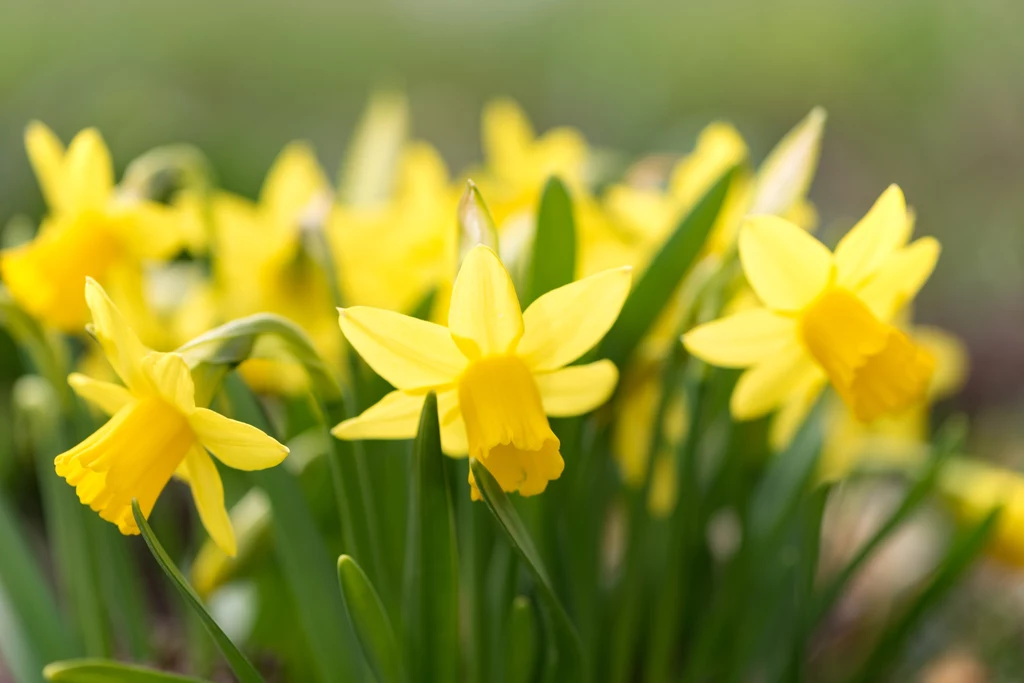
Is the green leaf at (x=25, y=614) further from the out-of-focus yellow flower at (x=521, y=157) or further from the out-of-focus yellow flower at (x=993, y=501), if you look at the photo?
the out-of-focus yellow flower at (x=993, y=501)

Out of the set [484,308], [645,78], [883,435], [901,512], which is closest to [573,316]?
[484,308]

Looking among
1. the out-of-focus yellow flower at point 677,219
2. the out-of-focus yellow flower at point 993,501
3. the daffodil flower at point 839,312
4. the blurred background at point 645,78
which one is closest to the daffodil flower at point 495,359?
the daffodil flower at point 839,312

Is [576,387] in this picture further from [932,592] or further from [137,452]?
[932,592]

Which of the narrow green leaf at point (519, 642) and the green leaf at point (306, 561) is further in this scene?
the green leaf at point (306, 561)

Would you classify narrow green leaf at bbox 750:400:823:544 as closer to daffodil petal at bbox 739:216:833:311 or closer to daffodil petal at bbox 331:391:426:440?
daffodil petal at bbox 739:216:833:311

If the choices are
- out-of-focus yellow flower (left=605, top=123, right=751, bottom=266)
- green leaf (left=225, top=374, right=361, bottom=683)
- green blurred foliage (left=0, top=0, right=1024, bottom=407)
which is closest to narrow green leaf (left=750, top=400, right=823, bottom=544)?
out-of-focus yellow flower (left=605, top=123, right=751, bottom=266)
